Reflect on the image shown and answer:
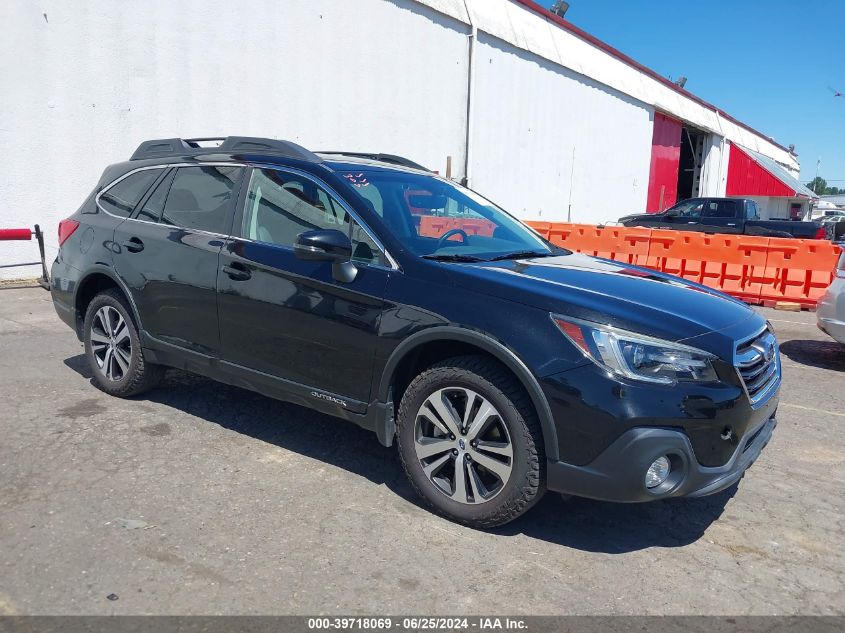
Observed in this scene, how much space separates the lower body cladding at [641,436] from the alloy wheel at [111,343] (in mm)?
3267

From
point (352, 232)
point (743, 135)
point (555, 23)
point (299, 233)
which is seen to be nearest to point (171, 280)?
point (299, 233)

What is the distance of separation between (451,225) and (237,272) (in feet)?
4.23

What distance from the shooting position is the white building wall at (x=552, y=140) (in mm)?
19109

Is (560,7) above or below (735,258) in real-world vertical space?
above

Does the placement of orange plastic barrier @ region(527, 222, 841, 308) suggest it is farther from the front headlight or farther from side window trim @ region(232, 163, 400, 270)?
the front headlight

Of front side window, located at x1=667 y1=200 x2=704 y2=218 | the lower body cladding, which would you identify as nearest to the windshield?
the lower body cladding

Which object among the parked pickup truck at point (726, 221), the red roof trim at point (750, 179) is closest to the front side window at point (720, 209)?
the parked pickup truck at point (726, 221)

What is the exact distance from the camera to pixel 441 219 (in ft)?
13.8

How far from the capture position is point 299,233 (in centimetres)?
393

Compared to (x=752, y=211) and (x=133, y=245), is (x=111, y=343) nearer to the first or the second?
(x=133, y=245)

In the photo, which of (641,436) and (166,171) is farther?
(166,171)

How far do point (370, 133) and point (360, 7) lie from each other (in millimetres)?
2507

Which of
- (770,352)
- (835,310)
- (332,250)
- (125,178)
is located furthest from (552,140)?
(332,250)

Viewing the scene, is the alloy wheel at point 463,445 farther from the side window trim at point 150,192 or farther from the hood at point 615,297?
the side window trim at point 150,192
